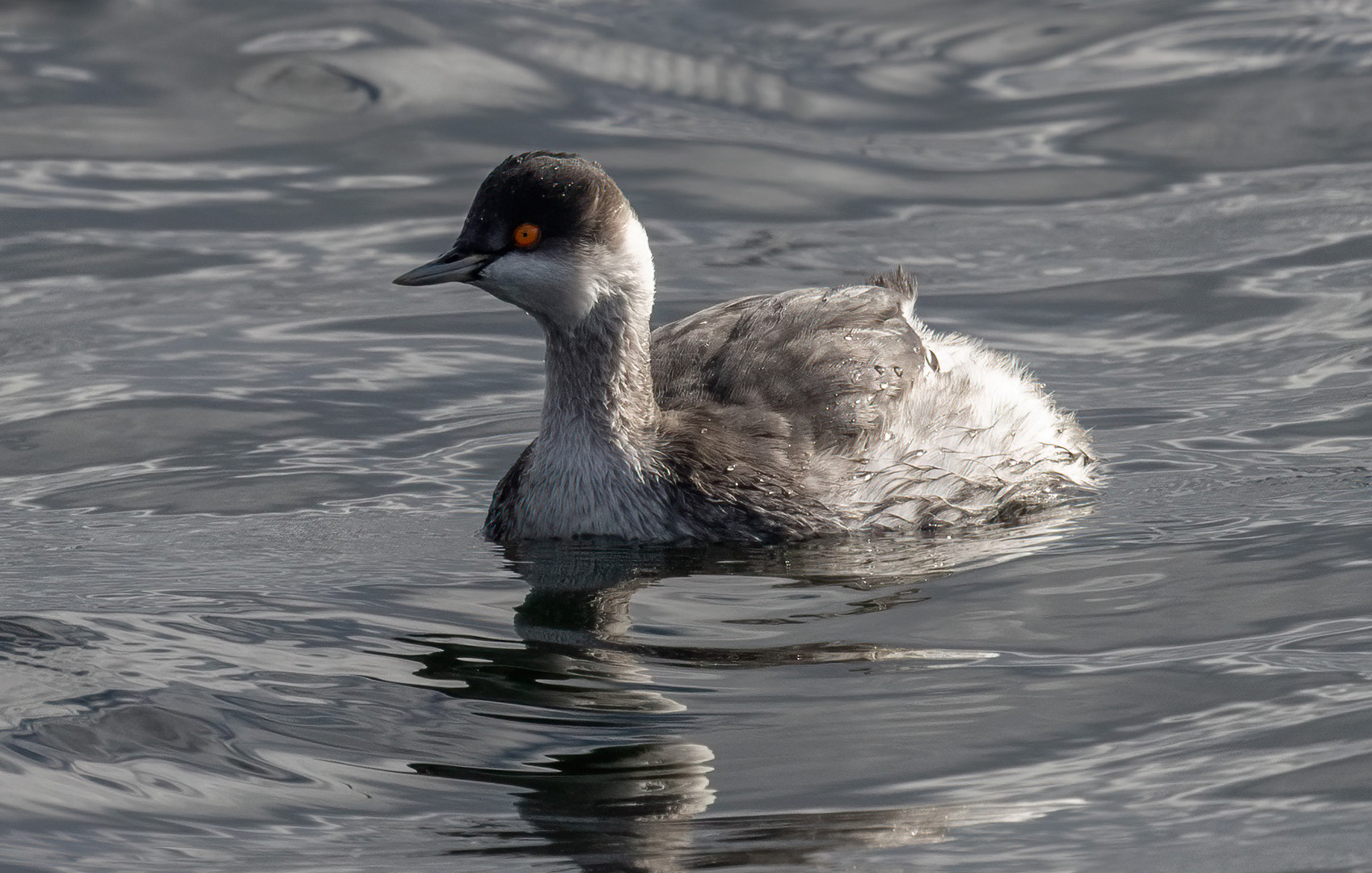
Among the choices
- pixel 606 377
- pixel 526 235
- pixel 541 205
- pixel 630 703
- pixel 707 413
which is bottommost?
pixel 630 703

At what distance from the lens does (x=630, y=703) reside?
20.0 feet

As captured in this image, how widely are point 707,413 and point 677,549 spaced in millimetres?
623

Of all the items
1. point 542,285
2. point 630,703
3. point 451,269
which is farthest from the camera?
point 542,285

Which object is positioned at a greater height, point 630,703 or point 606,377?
point 606,377

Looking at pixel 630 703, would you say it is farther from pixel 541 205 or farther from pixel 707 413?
pixel 541 205

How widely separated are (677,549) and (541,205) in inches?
56.2

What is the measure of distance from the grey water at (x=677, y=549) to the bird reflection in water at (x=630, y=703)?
0.07 feet

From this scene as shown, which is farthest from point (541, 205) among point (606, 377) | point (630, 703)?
point (630, 703)

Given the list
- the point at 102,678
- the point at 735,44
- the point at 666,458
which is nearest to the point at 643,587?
the point at 666,458

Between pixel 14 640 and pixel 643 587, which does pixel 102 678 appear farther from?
pixel 643 587

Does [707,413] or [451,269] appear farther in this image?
[707,413]

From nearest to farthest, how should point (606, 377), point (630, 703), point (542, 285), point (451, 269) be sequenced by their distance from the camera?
point (630, 703) < point (451, 269) < point (542, 285) < point (606, 377)

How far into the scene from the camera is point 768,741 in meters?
5.79

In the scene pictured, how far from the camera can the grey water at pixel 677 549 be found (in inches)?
215
